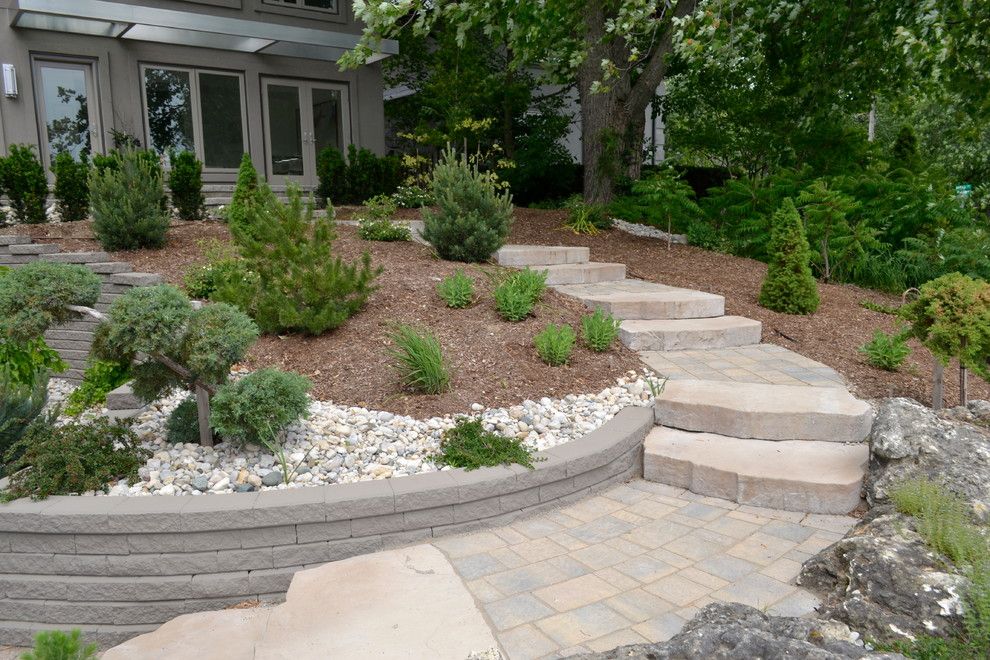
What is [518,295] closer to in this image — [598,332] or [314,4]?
[598,332]

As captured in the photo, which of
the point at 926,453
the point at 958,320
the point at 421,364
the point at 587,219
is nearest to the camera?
the point at 926,453

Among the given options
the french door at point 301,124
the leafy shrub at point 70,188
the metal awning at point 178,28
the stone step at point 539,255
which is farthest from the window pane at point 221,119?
the stone step at point 539,255

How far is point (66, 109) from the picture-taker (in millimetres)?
10031

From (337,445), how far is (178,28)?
8348 mm

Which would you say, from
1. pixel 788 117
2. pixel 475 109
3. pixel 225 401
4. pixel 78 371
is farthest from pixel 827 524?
pixel 475 109

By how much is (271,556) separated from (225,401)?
0.82 m

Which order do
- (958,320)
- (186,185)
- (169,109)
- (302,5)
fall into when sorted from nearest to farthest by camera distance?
(958,320)
(186,185)
(169,109)
(302,5)

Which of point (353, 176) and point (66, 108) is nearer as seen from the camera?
point (66, 108)

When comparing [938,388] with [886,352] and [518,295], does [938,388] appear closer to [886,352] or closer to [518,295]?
[886,352]

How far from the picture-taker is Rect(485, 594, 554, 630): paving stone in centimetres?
262

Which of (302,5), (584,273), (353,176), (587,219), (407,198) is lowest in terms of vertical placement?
(584,273)

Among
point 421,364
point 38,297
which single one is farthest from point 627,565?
point 38,297

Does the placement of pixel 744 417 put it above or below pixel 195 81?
below

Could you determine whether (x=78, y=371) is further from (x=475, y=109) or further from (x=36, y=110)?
(x=475, y=109)
